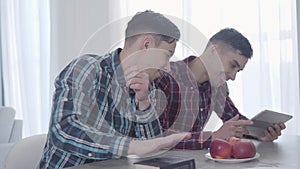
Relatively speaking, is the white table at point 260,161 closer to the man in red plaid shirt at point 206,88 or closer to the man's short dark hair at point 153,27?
the man in red plaid shirt at point 206,88

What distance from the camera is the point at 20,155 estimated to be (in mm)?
1378

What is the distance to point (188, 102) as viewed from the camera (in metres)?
1.76

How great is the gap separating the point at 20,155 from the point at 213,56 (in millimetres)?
899

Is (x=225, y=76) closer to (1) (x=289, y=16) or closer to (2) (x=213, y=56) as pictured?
(2) (x=213, y=56)

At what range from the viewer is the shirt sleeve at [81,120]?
1.19m

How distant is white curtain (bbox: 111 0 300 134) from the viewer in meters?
2.67

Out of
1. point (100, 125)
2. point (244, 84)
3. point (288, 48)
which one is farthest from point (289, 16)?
point (100, 125)

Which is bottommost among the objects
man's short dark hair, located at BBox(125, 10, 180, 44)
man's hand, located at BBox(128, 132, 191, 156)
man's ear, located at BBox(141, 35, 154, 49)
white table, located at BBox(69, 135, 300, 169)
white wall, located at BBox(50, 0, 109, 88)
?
white table, located at BBox(69, 135, 300, 169)

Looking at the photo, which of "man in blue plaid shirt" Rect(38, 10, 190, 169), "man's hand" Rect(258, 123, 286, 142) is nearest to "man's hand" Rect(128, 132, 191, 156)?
"man in blue plaid shirt" Rect(38, 10, 190, 169)

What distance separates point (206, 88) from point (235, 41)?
0.24m

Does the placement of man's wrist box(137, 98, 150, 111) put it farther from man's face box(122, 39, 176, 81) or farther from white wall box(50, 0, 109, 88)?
white wall box(50, 0, 109, 88)

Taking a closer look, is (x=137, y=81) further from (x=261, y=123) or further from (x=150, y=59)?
(x=261, y=123)

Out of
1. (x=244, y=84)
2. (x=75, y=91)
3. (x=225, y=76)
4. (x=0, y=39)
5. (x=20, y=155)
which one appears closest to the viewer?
(x=75, y=91)

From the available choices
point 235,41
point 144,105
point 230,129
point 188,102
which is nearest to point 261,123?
point 230,129
